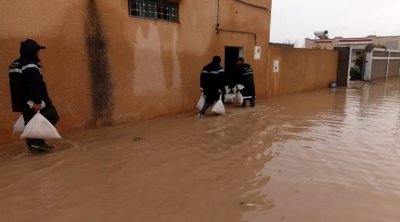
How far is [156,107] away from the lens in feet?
26.2

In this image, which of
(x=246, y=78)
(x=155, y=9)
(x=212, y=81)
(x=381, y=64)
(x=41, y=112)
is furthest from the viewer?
(x=381, y=64)

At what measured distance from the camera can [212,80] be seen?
8.04 metres

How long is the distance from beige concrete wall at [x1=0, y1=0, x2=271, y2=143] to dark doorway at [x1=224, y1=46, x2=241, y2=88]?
157cm

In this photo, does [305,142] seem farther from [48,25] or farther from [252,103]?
[48,25]

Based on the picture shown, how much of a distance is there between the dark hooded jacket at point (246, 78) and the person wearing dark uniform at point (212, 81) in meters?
1.74

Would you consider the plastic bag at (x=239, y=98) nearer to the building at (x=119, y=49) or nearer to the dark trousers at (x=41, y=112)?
the building at (x=119, y=49)

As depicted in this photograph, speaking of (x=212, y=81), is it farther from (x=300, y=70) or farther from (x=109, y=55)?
(x=300, y=70)

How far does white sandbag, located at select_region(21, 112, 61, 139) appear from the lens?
A: 184 inches

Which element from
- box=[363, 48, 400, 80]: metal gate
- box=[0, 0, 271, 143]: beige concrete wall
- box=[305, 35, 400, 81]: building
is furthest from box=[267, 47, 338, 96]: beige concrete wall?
box=[363, 48, 400, 80]: metal gate

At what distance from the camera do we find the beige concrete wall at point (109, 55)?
5512mm

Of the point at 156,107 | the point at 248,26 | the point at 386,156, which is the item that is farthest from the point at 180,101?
the point at 386,156

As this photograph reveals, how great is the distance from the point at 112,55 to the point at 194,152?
9.30 feet

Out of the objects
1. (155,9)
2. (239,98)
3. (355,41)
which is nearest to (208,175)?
(155,9)

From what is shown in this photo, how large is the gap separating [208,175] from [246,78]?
5861mm
